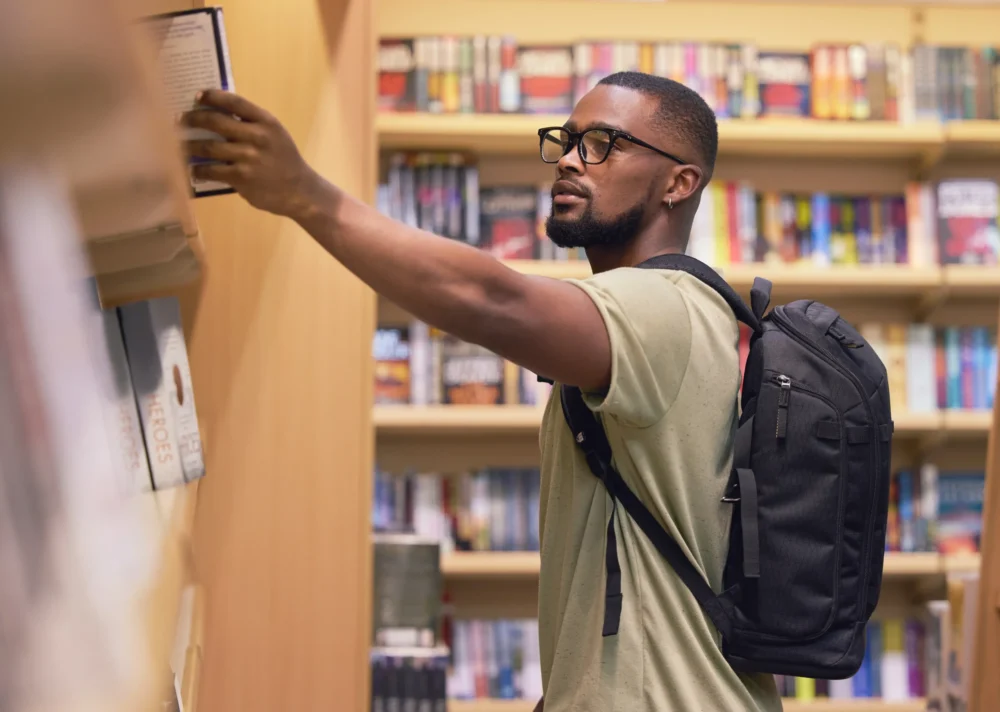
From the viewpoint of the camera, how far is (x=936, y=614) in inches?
117

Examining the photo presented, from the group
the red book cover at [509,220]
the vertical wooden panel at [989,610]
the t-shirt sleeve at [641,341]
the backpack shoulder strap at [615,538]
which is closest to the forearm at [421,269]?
the t-shirt sleeve at [641,341]

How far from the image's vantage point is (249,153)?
87 centimetres

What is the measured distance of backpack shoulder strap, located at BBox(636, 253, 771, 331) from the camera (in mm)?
1293

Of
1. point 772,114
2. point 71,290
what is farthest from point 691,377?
point 772,114

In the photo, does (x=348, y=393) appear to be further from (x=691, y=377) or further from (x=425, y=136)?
(x=425, y=136)

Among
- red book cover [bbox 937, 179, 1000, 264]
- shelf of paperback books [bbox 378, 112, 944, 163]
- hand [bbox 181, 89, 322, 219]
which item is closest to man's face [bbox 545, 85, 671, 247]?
hand [bbox 181, 89, 322, 219]

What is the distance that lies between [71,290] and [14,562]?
0.06 metres

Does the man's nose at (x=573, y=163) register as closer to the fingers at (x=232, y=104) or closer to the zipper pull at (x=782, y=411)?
the zipper pull at (x=782, y=411)

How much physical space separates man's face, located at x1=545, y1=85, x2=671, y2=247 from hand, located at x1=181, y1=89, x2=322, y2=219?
0.60 metres

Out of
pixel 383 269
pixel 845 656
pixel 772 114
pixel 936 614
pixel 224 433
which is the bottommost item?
pixel 936 614

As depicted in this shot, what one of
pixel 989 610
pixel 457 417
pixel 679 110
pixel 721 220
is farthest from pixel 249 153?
pixel 721 220

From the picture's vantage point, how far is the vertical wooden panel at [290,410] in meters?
1.38

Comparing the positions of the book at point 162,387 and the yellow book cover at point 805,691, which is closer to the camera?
the book at point 162,387

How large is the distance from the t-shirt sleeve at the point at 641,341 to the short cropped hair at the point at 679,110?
366 mm
